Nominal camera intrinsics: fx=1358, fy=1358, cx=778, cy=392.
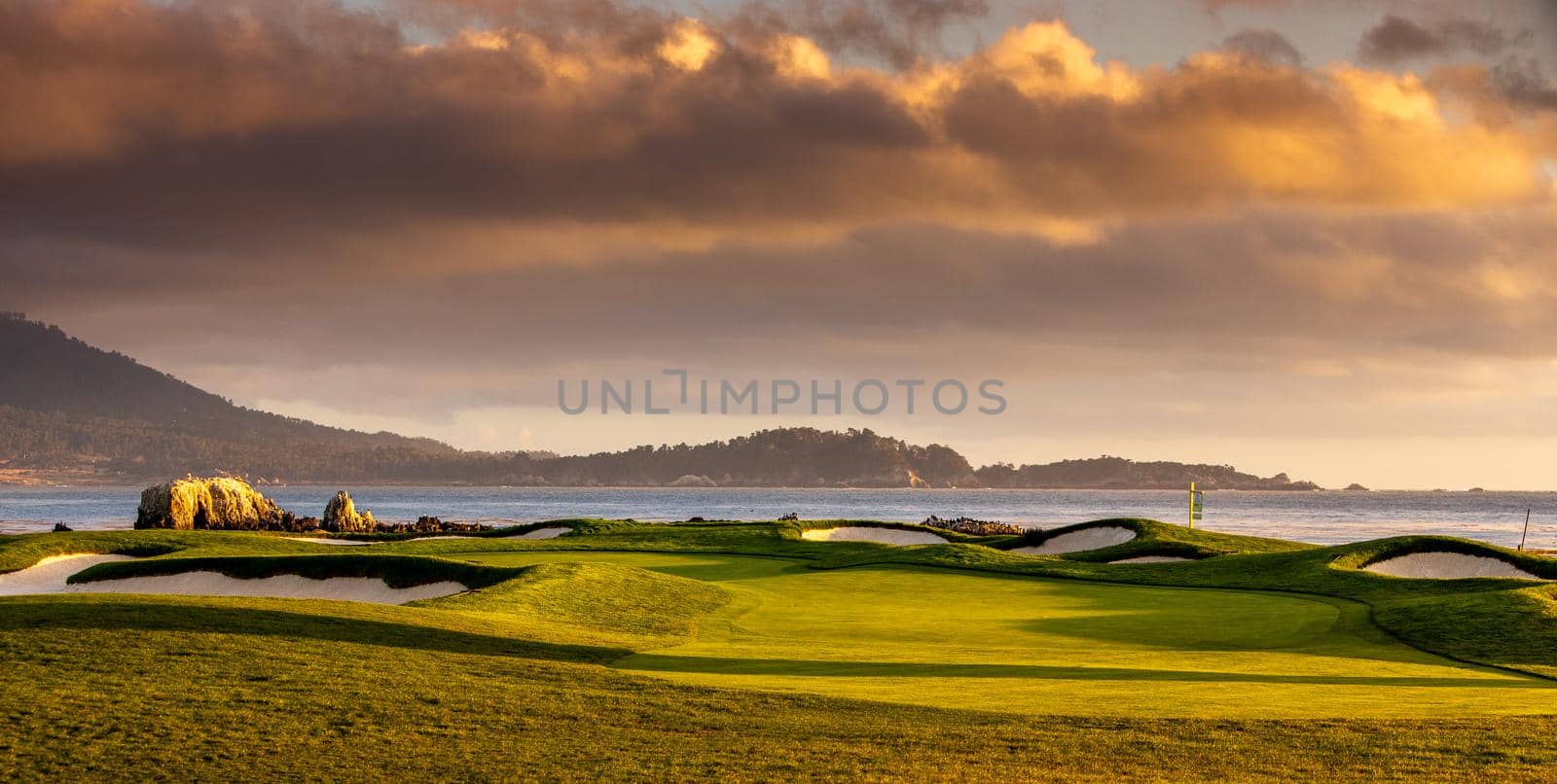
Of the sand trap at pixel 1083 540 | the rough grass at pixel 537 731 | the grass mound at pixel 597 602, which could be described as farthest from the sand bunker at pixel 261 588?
the sand trap at pixel 1083 540

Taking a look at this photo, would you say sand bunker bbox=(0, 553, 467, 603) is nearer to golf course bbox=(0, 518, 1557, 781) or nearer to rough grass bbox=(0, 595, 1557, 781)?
golf course bbox=(0, 518, 1557, 781)

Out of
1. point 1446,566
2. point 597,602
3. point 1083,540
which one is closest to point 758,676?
point 597,602

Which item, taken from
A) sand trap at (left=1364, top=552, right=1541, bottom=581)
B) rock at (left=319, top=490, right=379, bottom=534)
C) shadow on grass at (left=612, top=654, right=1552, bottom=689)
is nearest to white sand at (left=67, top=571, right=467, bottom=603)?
shadow on grass at (left=612, top=654, right=1552, bottom=689)

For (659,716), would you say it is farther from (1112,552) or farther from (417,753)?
(1112,552)

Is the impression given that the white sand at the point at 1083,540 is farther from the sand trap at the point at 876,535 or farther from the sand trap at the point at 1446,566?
the sand trap at the point at 1446,566

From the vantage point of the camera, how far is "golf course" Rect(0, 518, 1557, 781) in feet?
33.1

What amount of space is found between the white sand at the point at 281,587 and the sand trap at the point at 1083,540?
24530 mm

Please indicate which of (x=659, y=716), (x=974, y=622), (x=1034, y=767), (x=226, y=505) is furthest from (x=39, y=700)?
(x=226, y=505)

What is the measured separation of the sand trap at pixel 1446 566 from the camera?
32250 mm

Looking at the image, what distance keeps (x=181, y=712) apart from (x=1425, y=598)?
1996 cm

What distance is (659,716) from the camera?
11703 millimetres

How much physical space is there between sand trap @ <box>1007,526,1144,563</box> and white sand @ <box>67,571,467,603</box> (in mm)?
24530

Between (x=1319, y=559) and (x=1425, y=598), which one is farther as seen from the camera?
(x=1319, y=559)

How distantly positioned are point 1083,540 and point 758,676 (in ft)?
109
